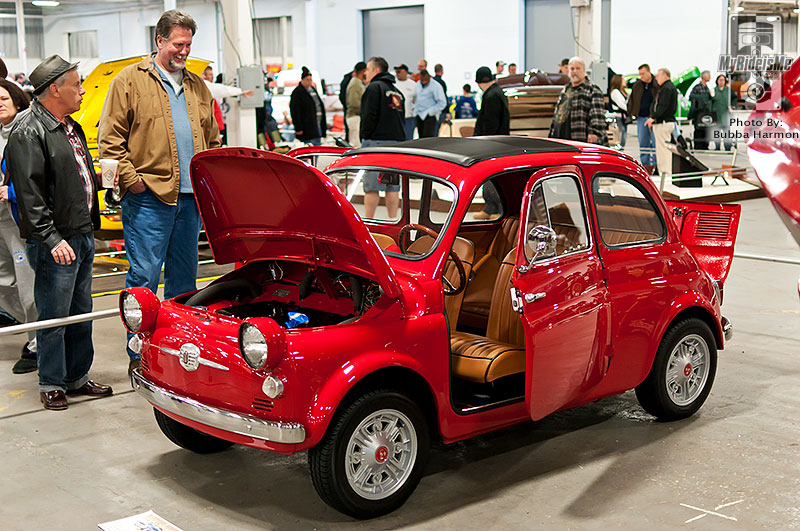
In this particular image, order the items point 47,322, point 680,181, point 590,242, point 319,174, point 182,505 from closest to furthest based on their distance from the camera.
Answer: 1. point 319,174
2. point 182,505
3. point 590,242
4. point 47,322
5. point 680,181

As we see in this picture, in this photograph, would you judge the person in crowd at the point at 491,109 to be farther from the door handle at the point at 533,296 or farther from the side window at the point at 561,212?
the door handle at the point at 533,296

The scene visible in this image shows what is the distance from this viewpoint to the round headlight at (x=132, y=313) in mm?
4168

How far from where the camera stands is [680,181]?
15.1 metres

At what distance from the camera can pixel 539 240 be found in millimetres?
4055

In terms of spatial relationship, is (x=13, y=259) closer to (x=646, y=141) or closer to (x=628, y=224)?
(x=628, y=224)

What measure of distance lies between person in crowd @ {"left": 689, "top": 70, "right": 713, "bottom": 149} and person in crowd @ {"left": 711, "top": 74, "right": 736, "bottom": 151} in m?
0.18

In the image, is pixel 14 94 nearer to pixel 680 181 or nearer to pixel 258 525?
pixel 258 525

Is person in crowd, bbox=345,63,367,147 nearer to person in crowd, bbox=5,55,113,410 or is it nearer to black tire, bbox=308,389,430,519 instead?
person in crowd, bbox=5,55,113,410

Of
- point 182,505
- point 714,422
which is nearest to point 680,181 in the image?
point 714,422

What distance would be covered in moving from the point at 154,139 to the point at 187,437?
6.50 ft

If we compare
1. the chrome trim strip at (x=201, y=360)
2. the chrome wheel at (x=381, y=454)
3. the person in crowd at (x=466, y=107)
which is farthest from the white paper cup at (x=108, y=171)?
the person in crowd at (x=466, y=107)

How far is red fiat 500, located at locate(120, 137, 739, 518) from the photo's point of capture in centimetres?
377

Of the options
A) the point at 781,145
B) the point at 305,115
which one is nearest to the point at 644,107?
the point at 305,115

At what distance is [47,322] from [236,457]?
1421 millimetres
